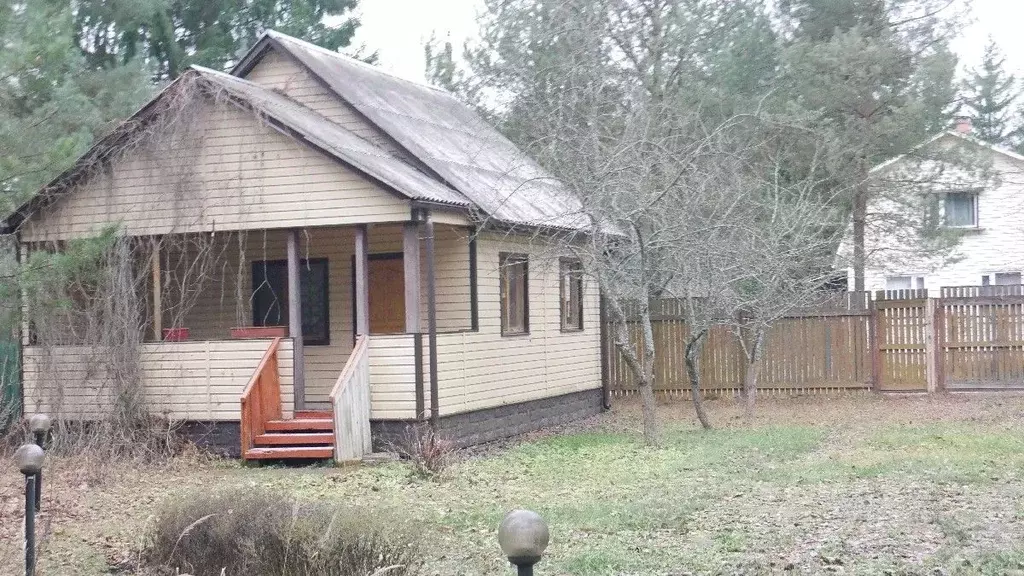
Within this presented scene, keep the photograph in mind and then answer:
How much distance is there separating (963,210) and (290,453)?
2553 centimetres

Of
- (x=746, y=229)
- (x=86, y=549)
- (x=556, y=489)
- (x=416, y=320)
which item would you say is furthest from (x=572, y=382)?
(x=86, y=549)

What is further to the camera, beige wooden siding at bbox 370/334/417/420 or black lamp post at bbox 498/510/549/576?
beige wooden siding at bbox 370/334/417/420

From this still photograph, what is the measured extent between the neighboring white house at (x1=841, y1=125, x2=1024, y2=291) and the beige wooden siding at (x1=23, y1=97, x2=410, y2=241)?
49.6 ft

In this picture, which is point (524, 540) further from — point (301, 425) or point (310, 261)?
point (310, 261)

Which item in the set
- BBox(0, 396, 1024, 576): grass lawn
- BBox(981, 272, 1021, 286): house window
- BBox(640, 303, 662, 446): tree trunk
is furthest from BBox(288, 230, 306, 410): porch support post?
BBox(981, 272, 1021, 286): house window

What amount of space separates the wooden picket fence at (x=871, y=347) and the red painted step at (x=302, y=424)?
8219 millimetres

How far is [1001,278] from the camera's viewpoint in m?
33.3

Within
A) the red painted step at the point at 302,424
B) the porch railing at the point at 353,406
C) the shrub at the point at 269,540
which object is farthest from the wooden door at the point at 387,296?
the shrub at the point at 269,540

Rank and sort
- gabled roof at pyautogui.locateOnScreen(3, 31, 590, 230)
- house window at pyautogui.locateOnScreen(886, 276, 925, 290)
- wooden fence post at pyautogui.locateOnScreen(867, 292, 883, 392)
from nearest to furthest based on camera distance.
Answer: gabled roof at pyautogui.locateOnScreen(3, 31, 590, 230)
wooden fence post at pyautogui.locateOnScreen(867, 292, 883, 392)
house window at pyautogui.locateOnScreen(886, 276, 925, 290)

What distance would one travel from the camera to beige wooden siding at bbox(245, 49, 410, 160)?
17234mm

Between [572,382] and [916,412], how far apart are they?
564cm

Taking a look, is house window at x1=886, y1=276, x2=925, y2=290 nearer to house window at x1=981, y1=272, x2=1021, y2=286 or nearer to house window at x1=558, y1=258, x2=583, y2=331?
house window at x1=981, y1=272, x2=1021, y2=286

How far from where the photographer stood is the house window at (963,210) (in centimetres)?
3412

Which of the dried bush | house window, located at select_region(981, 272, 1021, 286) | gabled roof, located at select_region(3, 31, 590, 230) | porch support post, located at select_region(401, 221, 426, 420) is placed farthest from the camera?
house window, located at select_region(981, 272, 1021, 286)
